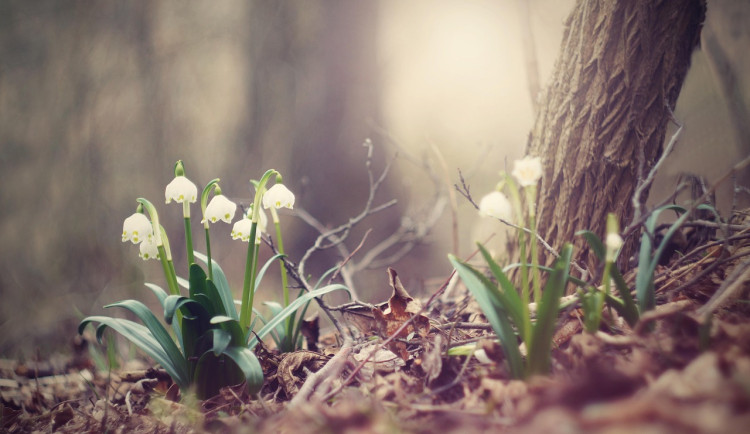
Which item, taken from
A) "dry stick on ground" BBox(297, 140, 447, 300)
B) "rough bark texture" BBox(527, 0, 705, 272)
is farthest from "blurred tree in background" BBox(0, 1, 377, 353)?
"rough bark texture" BBox(527, 0, 705, 272)

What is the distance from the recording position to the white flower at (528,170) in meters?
0.86

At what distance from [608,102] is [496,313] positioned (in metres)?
0.92

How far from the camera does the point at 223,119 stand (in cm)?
458

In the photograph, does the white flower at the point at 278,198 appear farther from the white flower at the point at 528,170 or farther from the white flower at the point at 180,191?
the white flower at the point at 528,170

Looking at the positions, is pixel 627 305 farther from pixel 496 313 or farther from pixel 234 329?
pixel 234 329

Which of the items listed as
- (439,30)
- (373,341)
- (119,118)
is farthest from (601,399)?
(119,118)

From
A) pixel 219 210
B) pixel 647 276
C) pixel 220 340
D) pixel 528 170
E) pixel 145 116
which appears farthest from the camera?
pixel 145 116

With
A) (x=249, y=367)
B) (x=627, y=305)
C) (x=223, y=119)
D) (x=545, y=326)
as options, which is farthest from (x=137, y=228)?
(x=223, y=119)

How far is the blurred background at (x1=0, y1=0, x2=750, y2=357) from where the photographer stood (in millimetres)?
4141

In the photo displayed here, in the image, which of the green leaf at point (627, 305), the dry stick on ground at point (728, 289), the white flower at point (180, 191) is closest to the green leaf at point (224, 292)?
the white flower at point (180, 191)

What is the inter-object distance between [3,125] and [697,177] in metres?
5.84

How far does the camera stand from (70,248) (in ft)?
14.2

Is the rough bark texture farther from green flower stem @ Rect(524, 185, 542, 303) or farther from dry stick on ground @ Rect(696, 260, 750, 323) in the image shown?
green flower stem @ Rect(524, 185, 542, 303)

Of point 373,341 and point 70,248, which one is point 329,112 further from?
point 373,341
